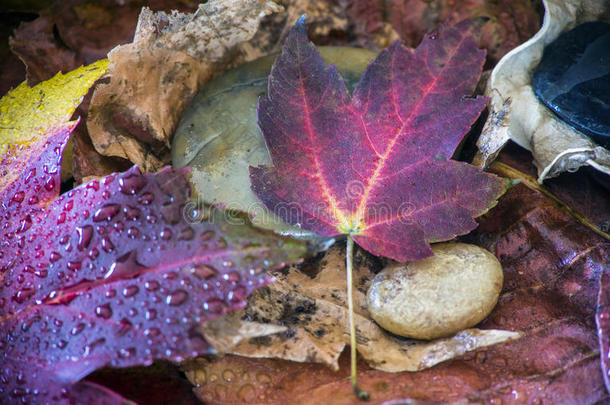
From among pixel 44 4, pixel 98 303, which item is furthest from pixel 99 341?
pixel 44 4

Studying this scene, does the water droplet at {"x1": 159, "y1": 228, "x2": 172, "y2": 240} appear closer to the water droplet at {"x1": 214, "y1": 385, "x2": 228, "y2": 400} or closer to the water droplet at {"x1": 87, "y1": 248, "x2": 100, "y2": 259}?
the water droplet at {"x1": 87, "y1": 248, "x2": 100, "y2": 259}

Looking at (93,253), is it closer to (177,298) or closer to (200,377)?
(177,298)

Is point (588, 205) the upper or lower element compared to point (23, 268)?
lower

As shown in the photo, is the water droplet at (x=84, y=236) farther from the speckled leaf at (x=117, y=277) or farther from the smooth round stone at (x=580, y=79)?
the smooth round stone at (x=580, y=79)

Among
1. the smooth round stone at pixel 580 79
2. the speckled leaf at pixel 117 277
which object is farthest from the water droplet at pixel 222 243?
the smooth round stone at pixel 580 79

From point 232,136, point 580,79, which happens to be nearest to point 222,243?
point 232,136

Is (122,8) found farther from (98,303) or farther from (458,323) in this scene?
(458,323)
